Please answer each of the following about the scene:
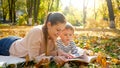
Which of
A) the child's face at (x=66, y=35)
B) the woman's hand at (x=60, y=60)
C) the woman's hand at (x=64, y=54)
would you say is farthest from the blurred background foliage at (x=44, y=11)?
the woman's hand at (x=60, y=60)

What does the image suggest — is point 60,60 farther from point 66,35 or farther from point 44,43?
point 66,35

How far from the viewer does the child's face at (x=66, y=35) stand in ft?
20.0

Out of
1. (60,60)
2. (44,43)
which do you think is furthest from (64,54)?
(60,60)

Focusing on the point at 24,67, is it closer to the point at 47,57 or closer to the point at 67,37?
the point at 47,57

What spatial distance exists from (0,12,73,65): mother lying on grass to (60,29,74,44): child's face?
0.41 m

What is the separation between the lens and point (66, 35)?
6.15 m

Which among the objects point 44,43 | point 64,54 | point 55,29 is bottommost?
point 64,54

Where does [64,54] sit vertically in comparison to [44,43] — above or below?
below

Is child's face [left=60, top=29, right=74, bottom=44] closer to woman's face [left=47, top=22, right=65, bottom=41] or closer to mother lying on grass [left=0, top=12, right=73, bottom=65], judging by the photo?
mother lying on grass [left=0, top=12, right=73, bottom=65]

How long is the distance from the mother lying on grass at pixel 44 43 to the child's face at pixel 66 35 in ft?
1.35

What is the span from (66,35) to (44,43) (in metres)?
0.65

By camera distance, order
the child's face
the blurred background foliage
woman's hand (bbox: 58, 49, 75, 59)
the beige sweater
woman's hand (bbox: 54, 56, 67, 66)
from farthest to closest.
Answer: the blurred background foliage < the child's face < woman's hand (bbox: 58, 49, 75, 59) < the beige sweater < woman's hand (bbox: 54, 56, 67, 66)

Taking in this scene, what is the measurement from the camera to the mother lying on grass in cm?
532

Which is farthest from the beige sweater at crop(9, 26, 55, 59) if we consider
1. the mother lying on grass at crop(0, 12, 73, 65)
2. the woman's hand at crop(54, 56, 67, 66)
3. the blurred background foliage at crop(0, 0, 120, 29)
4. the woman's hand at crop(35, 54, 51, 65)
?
the blurred background foliage at crop(0, 0, 120, 29)
